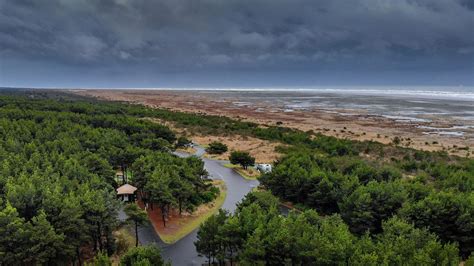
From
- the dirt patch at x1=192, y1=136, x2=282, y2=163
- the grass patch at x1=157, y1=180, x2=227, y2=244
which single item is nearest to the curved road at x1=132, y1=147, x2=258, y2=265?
the grass patch at x1=157, y1=180, x2=227, y2=244

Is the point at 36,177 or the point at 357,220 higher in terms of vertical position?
the point at 36,177

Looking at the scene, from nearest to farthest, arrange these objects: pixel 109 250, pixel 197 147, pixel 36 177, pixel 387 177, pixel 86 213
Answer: pixel 86 213
pixel 109 250
pixel 36 177
pixel 387 177
pixel 197 147

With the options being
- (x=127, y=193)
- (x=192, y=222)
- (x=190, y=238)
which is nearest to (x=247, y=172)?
(x=192, y=222)

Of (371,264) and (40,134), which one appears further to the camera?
(40,134)

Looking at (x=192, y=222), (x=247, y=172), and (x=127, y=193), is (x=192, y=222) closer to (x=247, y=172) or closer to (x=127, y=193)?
(x=127, y=193)

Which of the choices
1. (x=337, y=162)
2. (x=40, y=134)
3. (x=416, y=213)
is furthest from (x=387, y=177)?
(x=40, y=134)

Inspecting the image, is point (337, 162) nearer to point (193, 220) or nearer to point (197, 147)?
point (193, 220)
